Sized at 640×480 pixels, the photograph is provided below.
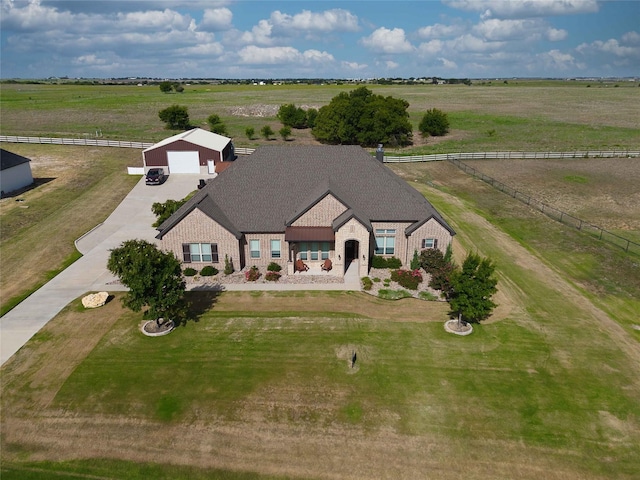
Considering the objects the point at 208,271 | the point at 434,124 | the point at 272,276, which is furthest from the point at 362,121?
the point at 208,271

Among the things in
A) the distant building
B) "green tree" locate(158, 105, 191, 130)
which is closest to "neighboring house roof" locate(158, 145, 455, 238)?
the distant building

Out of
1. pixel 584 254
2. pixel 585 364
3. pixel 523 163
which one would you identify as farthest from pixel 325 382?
pixel 523 163

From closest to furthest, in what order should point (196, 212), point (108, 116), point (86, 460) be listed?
1. point (86, 460)
2. point (196, 212)
3. point (108, 116)

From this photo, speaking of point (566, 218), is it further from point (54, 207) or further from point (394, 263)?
point (54, 207)

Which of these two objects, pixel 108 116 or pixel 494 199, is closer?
pixel 494 199

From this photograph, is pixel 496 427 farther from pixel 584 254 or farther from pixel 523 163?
pixel 523 163

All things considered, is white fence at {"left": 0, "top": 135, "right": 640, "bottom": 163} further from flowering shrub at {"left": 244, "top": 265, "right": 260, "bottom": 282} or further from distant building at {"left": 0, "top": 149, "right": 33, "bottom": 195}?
flowering shrub at {"left": 244, "top": 265, "right": 260, "bottom": 282}
